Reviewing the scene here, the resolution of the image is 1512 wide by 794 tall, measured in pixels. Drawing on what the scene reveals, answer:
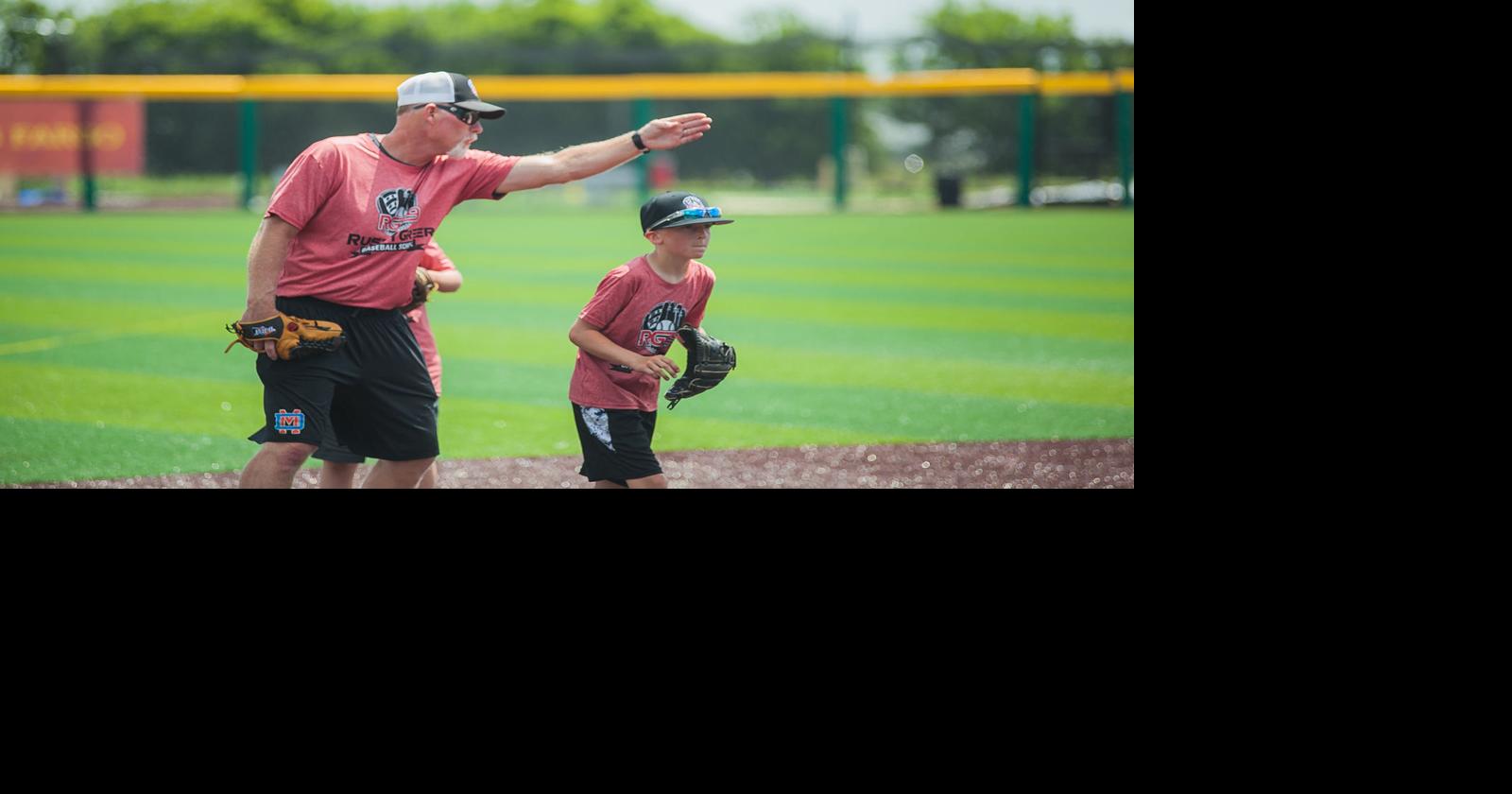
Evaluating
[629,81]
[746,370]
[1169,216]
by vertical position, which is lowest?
[746,370]

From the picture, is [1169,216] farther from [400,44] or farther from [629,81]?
[400,44]

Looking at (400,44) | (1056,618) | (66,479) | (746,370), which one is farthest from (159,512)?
(400,44)

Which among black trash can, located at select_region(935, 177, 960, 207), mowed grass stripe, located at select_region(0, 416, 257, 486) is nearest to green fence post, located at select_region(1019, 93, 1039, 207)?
black trash can, located at select_region(935, 177, 960, 207)

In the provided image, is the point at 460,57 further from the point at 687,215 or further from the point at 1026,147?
the point at 687,215

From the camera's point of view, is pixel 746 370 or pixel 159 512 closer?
pixel 159 512

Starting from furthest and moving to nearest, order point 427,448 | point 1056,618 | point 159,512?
point 427,448 → point 159,512 → point 1056,618

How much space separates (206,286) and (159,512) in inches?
489

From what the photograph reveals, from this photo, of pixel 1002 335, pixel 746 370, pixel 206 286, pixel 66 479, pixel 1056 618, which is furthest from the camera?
pixel 206 286

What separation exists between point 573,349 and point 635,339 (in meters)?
7.38

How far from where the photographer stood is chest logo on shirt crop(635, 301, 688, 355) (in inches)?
Result: 199

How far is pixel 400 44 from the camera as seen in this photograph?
159ft

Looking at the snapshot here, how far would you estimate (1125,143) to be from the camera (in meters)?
30.0

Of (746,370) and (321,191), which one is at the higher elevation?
(321,191)

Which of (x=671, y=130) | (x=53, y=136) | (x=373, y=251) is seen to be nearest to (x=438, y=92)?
(x=373, y=251)
